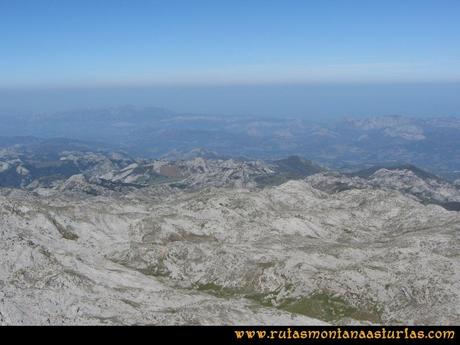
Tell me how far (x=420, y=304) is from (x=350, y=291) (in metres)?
22.6
